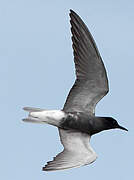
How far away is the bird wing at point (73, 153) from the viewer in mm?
18234

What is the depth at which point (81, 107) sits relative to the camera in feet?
65.5

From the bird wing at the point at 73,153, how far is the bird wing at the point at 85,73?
64 centimetres

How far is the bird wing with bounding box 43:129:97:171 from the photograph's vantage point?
718 inches

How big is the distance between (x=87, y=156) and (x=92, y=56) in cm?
247

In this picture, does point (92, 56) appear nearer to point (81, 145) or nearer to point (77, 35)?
point (77, 35)

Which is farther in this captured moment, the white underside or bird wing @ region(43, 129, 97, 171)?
the white underside

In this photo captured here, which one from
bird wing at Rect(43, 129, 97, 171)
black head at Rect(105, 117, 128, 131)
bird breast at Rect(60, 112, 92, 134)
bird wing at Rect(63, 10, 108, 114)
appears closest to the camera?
bird wing at Rect(43, 129, 97, 171)

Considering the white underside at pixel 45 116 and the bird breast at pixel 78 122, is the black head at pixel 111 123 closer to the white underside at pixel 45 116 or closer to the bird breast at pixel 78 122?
the bird breast at pixel 78 122

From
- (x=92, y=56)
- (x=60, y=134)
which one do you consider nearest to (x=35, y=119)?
(x=60, y=134)

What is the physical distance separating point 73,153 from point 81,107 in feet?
4.46

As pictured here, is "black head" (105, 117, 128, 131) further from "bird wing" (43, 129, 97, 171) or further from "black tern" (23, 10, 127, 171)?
"bird wing" (43, 129, 97, 171)

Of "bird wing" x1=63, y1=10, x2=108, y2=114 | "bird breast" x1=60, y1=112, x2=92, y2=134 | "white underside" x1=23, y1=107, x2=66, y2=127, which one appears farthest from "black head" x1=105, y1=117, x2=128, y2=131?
"white underside" x1=23, y1=107, x2=66, y2=127

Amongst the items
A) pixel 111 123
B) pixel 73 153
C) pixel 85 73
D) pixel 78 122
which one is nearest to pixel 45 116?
pixel 78 122

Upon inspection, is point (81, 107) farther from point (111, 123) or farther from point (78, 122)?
point (111, 123)
